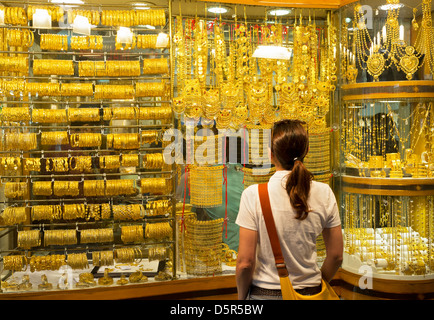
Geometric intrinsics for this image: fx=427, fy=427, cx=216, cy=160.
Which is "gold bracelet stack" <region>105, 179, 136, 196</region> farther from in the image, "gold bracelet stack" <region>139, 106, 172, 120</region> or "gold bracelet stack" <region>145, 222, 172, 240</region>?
"gold bracelet stack" <region>139, 106, 172, 120</region>

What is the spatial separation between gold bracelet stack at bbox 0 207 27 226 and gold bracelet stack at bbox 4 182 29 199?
0.37 ft

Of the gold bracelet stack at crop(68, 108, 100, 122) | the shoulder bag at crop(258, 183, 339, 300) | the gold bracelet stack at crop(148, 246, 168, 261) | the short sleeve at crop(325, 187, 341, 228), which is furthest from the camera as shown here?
the gold bracelet stack at crop(148, 246, 168, 261)

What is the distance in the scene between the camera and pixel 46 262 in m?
3.69

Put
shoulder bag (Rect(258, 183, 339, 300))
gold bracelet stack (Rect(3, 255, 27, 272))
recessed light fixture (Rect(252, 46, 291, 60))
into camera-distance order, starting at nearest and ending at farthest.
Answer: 1. shoulder bag (Rect(258, 183, 339, 300))
2. gold bracelet stack (Rect(3, 255, 27, 272))
3. recessed light fixture (Rect(252, 46, 291, 60))

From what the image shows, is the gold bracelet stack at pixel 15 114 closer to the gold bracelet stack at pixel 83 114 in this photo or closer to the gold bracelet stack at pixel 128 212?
the gold bracelet stack at pixel 83 114

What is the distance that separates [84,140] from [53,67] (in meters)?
0.68

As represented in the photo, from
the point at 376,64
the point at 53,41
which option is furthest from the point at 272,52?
the point at 53,41

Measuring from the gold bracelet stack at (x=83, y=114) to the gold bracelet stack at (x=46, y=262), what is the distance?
1203 mm

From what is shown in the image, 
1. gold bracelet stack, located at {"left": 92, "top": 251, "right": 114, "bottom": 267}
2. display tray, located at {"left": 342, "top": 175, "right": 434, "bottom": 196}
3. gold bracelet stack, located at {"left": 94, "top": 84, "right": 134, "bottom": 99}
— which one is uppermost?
gold bracelet stack, located at {"left": 94, "top": 84, "right": 134, "bottom": 99}

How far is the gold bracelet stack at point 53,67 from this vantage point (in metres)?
3.66

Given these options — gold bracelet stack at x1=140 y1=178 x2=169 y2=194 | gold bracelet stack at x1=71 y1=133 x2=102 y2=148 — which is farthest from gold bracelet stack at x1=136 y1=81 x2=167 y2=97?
gold bracelet stack at x1=140 y1=178 x2=169 y2=194

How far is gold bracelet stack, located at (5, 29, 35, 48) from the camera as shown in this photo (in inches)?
144

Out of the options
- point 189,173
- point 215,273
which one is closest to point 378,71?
point 189,173
